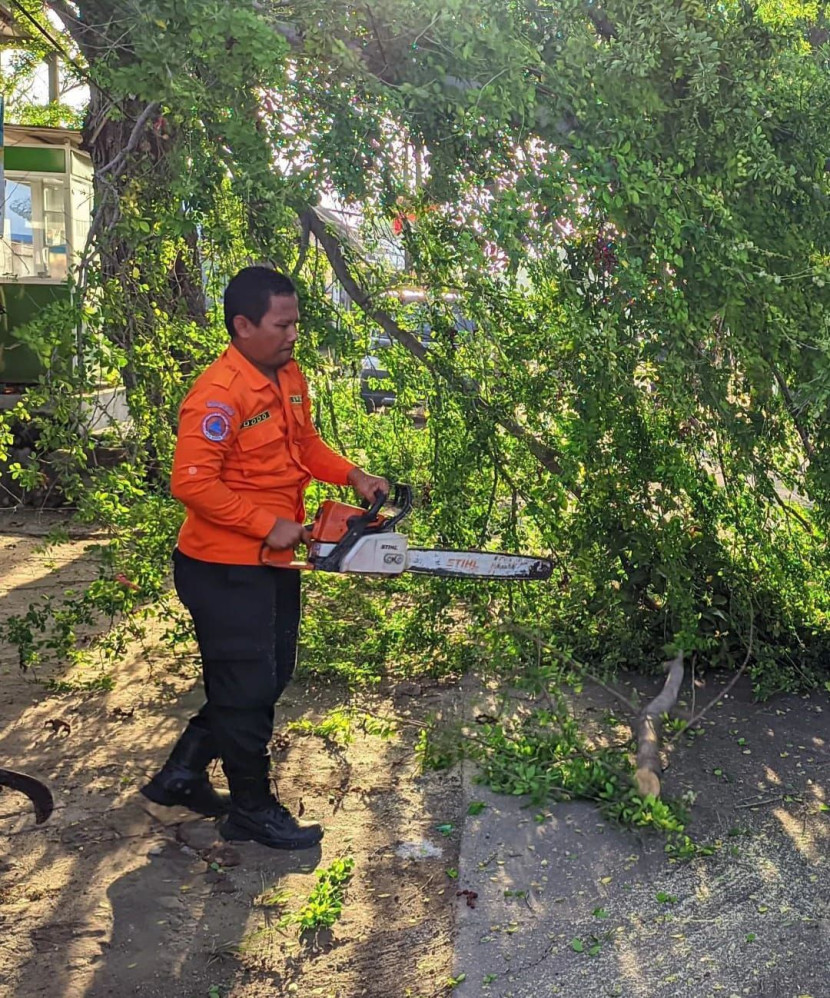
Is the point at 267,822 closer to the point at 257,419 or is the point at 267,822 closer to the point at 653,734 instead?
the point at 257,419

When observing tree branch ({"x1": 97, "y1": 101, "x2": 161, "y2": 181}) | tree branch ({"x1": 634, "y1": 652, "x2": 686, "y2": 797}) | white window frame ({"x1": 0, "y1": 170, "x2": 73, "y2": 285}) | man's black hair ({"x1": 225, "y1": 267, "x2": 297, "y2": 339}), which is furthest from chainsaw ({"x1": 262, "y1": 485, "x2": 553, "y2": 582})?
white window frame ({"x1": 0, "y1": 170, "x2": 73, "y2": 285})

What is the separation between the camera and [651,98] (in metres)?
3.63

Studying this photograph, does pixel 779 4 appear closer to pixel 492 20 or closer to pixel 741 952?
pixel 492 20

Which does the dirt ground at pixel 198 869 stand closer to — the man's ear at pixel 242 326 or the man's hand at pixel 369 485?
the man's hand at pixel 369 485

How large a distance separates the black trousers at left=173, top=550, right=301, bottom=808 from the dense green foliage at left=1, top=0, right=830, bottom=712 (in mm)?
1204

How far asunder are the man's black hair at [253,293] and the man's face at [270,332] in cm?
2

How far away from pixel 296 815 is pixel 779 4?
385 cm

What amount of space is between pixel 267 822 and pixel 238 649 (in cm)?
67

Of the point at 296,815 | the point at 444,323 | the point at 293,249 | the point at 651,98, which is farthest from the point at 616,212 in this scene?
the point at 296,815

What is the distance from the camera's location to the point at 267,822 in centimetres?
385

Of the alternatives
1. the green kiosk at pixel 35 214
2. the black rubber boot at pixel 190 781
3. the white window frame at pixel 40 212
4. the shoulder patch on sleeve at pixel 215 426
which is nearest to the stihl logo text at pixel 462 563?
the shoulder patch on sleeve at pixel 215 426

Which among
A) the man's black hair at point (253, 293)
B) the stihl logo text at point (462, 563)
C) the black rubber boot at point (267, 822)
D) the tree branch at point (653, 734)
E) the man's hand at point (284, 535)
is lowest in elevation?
the black rubber boot at point (267, 822)

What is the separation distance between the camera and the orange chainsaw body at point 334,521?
370 centimetres

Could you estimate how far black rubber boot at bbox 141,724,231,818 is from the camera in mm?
4039
